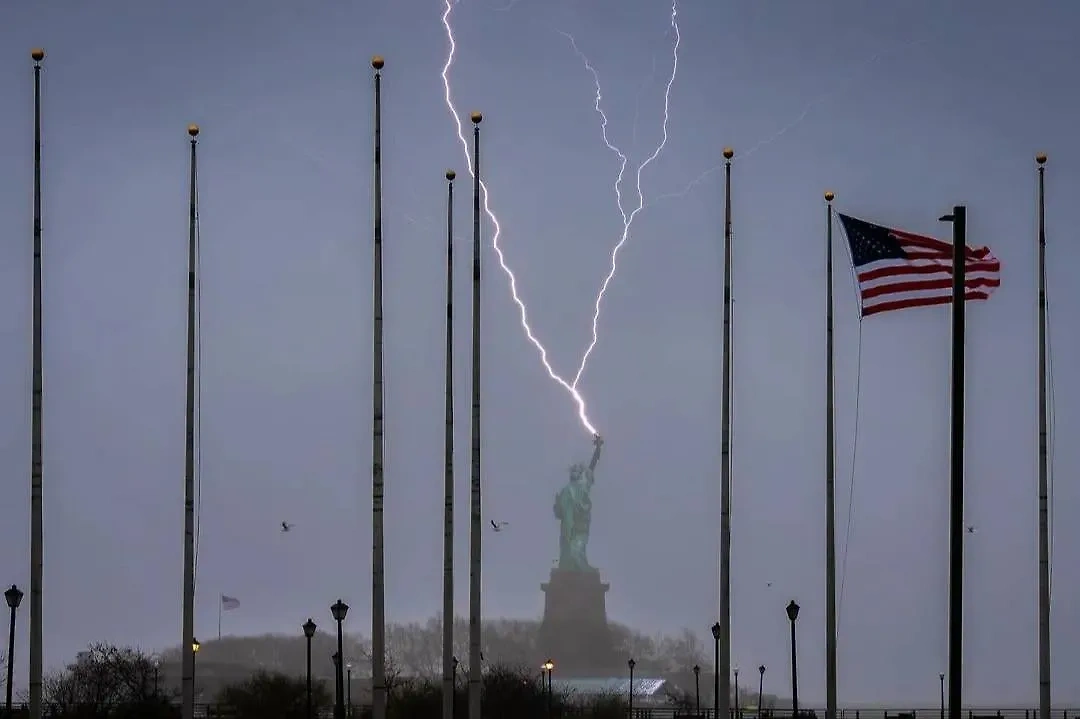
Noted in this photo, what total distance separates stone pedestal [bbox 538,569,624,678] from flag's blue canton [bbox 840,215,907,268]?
132 m

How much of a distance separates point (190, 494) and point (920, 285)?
16581 millimetres

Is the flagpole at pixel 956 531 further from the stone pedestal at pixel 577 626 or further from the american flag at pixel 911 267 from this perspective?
the stone pedestal at pixel 577 626

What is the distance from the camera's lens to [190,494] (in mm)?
48625

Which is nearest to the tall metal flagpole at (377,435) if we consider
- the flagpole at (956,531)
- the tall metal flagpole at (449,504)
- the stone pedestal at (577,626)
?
the tall metal flagpole at (449,504)

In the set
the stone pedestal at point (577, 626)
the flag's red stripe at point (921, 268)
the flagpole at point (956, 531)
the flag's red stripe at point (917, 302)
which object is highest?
the flag's red stripe at point (921, 268)

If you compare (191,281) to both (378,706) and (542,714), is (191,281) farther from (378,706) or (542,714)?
(542,714)

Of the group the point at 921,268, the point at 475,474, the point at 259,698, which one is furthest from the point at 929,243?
the point at 259,698

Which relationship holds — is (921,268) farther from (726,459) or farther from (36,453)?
(36,453)

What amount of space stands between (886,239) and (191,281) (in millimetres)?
A: 15461

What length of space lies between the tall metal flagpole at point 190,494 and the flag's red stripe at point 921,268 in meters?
15.0

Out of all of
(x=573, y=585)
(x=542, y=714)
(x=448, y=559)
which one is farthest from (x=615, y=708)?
(x=573, y=585)

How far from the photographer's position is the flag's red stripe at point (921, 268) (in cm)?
4647

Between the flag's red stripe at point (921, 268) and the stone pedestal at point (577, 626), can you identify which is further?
the stone pedestal at point (577, 626)

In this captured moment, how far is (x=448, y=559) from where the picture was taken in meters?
52.3
